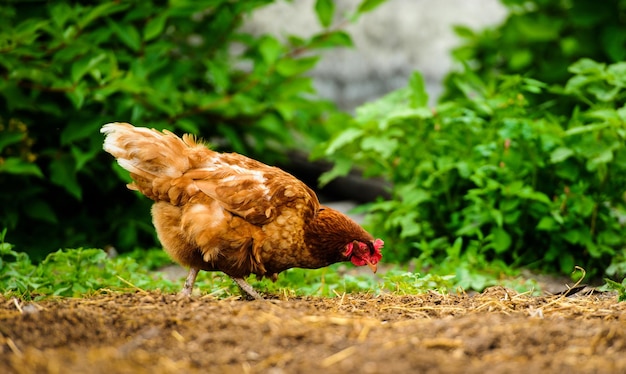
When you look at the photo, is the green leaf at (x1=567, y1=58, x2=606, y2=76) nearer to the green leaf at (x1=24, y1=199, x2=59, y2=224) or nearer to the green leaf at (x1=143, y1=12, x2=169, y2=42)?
the green leaf at (x1=143, y1=12, x2=169, y2=42)

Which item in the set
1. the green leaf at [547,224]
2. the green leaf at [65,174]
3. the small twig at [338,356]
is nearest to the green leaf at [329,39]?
the green leaf at [65,174]

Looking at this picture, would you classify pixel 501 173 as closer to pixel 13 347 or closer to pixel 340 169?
pixel 340 169

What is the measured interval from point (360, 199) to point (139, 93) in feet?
11.4

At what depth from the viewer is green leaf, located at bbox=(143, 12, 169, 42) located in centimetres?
628

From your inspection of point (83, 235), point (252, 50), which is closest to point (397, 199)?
point (252, 50)

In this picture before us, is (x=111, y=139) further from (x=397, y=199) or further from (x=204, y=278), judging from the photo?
(x=397, y=199)

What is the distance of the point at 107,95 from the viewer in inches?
245

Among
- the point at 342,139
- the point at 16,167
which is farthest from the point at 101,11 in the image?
the point at 342,139

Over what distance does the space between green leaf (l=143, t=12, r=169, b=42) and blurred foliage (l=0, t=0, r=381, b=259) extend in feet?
0.03

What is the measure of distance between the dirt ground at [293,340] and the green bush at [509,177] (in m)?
2.06

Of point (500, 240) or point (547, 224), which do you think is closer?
point (547, 224)

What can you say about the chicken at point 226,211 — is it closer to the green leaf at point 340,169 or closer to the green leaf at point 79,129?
the green leaf at point 79,129

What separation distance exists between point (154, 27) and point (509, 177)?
10.5 feet

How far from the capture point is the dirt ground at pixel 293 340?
2.60 metres
